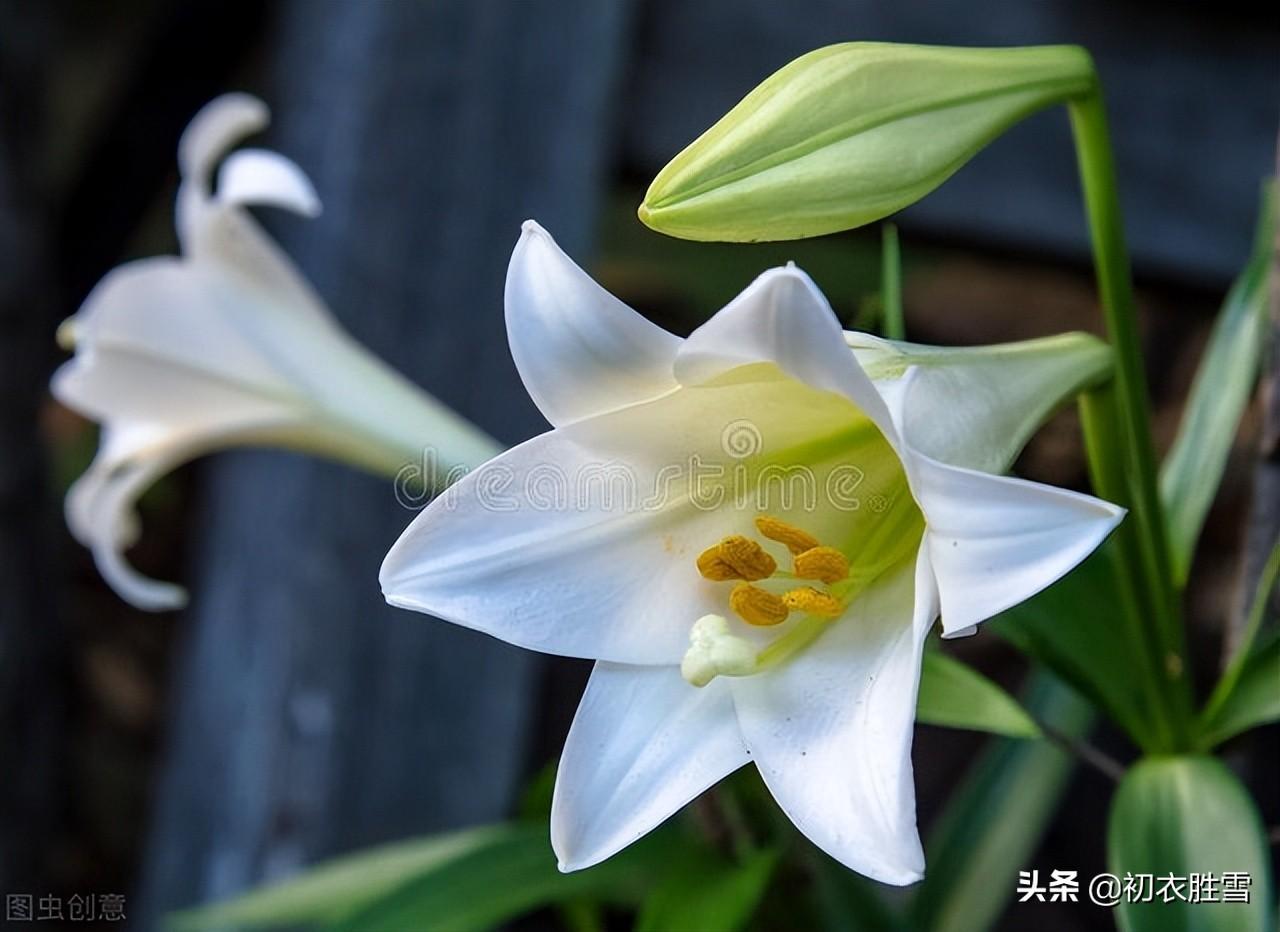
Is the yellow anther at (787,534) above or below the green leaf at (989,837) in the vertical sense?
above

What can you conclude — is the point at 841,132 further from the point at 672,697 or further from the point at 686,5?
the point at 686,5

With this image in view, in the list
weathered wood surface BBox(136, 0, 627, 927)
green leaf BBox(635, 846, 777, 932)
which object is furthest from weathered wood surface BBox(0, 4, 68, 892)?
green leaf BBox(635, 846, 777, 932)

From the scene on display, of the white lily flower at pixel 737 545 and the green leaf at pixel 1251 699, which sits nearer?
the white lily flower at pixel 737 545

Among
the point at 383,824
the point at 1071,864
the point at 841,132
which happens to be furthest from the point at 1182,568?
the point at 383,824

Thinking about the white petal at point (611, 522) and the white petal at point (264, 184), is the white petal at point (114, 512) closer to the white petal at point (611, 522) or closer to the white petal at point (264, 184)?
the white petal at point (264, 184)

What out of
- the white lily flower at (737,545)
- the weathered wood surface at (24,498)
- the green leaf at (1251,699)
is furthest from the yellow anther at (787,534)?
the weathered wood surface at (24,498)

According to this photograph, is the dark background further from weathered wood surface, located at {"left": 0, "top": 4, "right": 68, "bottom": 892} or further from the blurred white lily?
the blurred white lily
